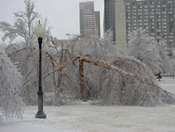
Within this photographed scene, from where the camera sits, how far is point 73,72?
15094 mm

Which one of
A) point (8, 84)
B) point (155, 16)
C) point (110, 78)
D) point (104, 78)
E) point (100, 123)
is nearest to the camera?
point (8, 84)

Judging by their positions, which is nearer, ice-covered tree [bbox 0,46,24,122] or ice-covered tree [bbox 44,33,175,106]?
ice-covered tree [bbox 0,46,24,122]

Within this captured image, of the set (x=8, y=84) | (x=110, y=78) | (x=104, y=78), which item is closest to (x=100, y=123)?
(x=8, y=84)

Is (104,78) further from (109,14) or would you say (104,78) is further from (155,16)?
(155,16)

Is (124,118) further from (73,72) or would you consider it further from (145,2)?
(145,2)

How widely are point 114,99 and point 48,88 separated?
12.5ft

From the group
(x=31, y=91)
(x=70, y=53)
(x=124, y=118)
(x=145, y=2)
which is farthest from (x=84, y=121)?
(x=145, y=2)

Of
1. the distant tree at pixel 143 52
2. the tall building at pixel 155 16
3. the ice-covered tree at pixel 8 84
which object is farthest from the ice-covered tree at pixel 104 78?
the tall building at pixel 155 16

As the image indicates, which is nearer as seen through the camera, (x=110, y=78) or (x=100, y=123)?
(x=100, y=123)

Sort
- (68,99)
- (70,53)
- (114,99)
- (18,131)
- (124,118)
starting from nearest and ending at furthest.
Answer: (18,131)
(124,118)
(114,99)
(68,99)
(70,53)

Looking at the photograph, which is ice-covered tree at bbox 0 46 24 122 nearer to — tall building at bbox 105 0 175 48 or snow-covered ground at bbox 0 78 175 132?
snow-covered ground at bbox 0 78 175 132

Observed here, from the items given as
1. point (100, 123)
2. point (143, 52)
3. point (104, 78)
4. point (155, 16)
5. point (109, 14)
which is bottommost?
point (100, 123)

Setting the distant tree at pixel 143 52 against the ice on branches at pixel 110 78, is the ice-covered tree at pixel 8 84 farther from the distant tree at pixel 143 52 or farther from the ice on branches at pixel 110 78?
the distant tree at pixel 143 52

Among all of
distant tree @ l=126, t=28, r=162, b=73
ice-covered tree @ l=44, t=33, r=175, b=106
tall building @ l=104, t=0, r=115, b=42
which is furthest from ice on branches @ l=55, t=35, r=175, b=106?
tall building @ l=104, t=0, r=115, b=42
